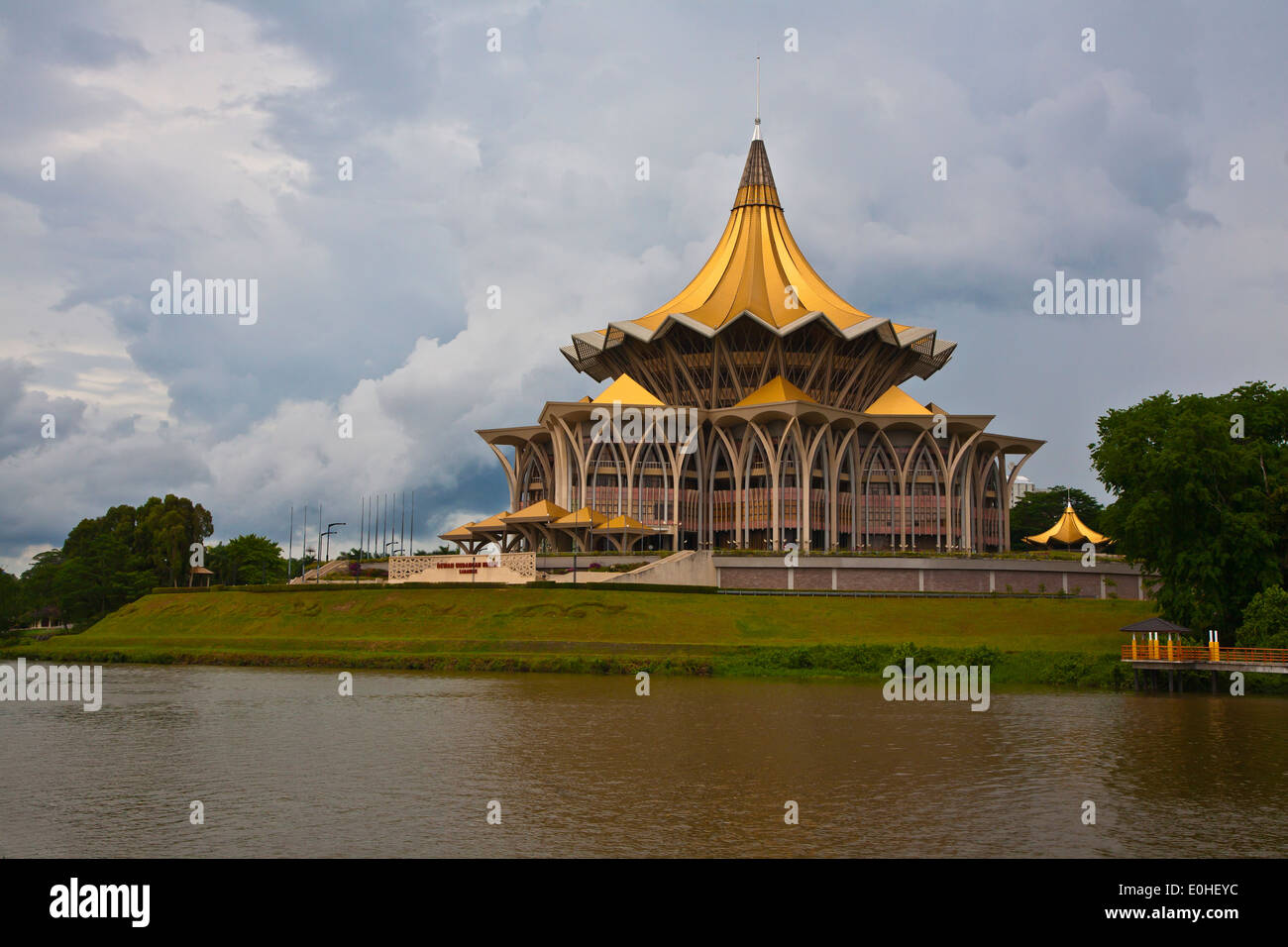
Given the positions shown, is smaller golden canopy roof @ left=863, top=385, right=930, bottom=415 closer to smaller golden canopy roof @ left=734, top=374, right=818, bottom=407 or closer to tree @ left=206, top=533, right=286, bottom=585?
smaller golden canopy roof @ left=734, top=374, right=818, bottom=407

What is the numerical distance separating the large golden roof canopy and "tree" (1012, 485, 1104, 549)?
2362cm

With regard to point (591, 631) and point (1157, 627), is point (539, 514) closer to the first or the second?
point (591, 631)

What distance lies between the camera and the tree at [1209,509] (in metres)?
37.7

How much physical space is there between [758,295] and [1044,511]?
42641 millimetres

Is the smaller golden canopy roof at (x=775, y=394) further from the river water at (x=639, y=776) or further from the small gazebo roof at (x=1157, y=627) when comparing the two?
the river water at (x=639, y=776)

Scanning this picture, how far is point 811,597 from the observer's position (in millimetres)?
52812

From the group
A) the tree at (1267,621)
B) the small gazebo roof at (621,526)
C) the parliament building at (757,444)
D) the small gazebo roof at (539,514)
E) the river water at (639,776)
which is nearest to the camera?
the river water at (639,776)

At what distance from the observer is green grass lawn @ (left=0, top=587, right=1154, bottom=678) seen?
41.8 meters

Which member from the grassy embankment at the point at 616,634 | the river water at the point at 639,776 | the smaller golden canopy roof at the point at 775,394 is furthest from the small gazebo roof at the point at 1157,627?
the smaller golden canopy roof at the point at 775,394

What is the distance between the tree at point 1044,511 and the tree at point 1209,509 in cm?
6745

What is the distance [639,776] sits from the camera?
809 inches

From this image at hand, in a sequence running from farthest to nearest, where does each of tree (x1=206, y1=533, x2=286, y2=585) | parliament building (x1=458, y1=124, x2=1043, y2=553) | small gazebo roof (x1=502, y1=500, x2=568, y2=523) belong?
A: tree (x1=206, y1=533, x2=286, y2=585)
parliament building (x1=458, y1=124, x2=1043, y2=553)
small gazebo roof (x1=502, y1=500, x2=568, y2=523)

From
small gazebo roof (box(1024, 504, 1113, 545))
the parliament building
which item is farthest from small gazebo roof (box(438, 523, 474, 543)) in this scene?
small gazebo roof (box(1024, 504, 1113, 545))
